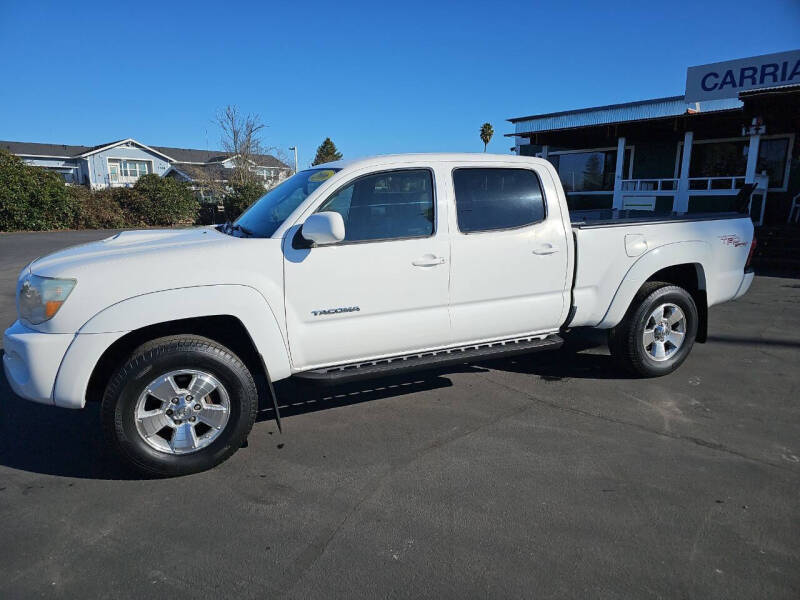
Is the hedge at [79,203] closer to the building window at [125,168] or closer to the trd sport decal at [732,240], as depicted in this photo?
the trd sport decal at [732,240]

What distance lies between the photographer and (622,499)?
2.92m

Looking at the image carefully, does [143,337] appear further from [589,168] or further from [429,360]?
[589,168]

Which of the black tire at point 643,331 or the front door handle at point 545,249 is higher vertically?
the front door handle at point 545,249

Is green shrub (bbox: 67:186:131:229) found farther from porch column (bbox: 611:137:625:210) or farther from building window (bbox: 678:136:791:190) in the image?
building window (bbox: 678:136:791:190)

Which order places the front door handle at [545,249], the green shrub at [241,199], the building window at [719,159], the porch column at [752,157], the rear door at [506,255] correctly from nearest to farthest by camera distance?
the rear door at [506,255] → the front door handle at [545,249] → the porch column at [752,157] → the building window at [719,159] → the green shrub at [241,199]

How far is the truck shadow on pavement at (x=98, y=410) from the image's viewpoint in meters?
3.36

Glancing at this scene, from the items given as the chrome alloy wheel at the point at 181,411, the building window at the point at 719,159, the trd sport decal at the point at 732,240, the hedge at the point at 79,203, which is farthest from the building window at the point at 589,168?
the chrome alloy wheel at the point at 181,411

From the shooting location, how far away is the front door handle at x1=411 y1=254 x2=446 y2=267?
3.71m

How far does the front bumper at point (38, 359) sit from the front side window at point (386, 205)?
1.76m

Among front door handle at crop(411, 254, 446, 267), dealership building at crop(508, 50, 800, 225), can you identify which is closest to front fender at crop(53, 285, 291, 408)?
front door handle at crop(411, 254, 446, 267)

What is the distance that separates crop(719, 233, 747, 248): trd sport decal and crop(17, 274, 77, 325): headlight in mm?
5293

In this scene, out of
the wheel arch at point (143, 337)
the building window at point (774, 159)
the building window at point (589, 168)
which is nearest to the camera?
the wheel arch at point (143, 337)

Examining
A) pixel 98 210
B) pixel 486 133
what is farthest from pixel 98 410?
pixel 486 133

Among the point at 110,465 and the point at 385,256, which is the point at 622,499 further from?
the point at 110,465
